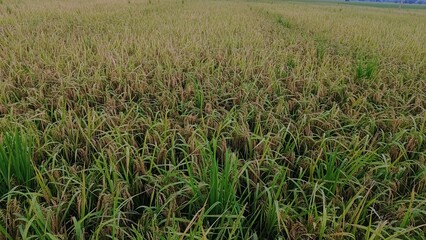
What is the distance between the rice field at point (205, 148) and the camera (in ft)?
4.17

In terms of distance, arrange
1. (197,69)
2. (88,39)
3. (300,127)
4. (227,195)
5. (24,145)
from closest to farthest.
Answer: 1. (227,195)
2. (24,145)
3. (300,127)
4. (197,69)
5. (88,39)

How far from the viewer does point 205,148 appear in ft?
5.42

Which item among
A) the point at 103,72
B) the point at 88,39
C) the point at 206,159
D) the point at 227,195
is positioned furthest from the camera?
the point at 88,39

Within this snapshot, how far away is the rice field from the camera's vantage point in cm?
127

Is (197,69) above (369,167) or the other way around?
above

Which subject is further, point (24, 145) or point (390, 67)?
point (390, 67)

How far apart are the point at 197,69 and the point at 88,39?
92.7 inches

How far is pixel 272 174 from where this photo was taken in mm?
1637

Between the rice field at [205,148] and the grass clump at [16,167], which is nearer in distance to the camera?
the rice field at [205,148]

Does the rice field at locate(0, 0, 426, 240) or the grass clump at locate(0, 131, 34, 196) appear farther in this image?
the grass clump at locate(0, 131, 34, 196)

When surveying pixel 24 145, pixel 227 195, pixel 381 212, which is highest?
pixel 24 145

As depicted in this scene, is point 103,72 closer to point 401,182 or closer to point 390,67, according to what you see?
point 401,182

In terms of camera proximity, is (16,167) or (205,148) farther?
(205,148)

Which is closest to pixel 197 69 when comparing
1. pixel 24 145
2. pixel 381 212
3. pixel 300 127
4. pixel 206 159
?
pixel 300 127
